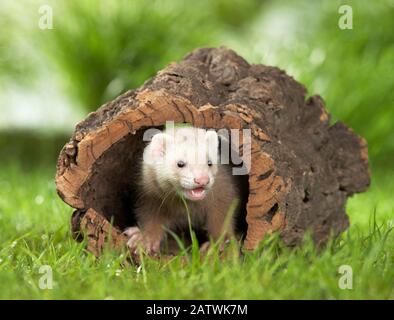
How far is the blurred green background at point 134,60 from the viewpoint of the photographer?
6.39 m

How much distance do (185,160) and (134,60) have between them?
3.80 metres

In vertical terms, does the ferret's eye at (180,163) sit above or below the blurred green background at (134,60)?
below

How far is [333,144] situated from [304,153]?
464mm

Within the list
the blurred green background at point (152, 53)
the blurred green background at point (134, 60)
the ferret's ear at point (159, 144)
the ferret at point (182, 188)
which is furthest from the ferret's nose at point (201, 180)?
the blurred green background at point (152, 53)

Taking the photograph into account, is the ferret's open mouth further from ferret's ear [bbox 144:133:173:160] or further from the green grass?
the green grass

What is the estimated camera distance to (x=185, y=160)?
3.37 m

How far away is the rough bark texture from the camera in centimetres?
313

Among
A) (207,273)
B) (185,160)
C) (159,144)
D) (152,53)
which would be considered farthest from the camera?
(152,53)

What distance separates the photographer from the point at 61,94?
7664 millimetres

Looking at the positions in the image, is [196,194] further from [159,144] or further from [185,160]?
[159,144]

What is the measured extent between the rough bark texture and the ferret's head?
0.72 feet

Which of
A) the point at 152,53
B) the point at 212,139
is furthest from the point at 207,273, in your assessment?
the point at 152,53

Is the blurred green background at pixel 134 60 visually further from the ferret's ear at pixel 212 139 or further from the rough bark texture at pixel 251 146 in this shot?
the ferret's ear at pixel 212 139

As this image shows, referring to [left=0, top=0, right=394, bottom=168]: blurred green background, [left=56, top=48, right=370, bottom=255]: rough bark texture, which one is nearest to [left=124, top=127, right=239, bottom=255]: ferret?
[left=56, top=48, right=370, bottom=255]: rough bark texture
